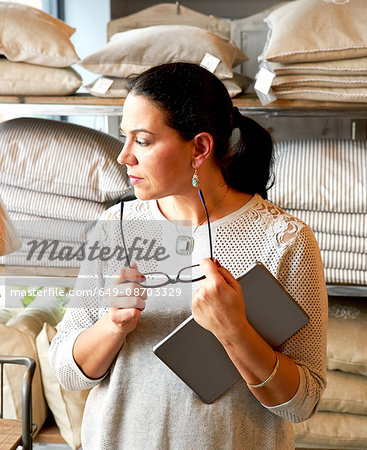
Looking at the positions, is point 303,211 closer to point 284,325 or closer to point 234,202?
point 234,202

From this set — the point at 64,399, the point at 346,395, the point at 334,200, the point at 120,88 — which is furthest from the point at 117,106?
the point at 346,395

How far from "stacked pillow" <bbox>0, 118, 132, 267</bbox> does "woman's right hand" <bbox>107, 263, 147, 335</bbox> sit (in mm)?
770

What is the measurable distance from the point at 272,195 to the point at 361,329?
0.51m

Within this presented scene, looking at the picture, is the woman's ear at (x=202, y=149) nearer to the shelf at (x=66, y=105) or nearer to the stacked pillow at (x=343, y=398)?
the shelf at (x=66, y=105)

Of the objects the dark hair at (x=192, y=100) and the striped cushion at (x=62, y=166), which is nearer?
the dark hair at (x=192, y=100)

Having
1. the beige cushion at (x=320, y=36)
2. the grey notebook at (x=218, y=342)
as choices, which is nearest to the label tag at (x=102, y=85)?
the beige cushion at (x=320, y=36)

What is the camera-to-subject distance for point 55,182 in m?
1.71

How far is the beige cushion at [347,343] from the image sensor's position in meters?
1.76

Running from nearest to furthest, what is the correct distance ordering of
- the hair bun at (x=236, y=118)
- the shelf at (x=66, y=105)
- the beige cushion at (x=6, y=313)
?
1. the hair bun at (x=236, y=118)
2. the shelf at (x=66, y=105)
3. the beige cushion at (x=6, y=313)

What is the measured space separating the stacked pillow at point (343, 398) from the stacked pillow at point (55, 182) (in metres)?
0.79

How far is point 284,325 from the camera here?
956mm

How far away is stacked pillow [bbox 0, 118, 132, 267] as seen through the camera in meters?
1.71

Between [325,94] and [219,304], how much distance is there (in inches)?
36.2

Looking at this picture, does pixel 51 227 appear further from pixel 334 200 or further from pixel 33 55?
pixel 334 200
